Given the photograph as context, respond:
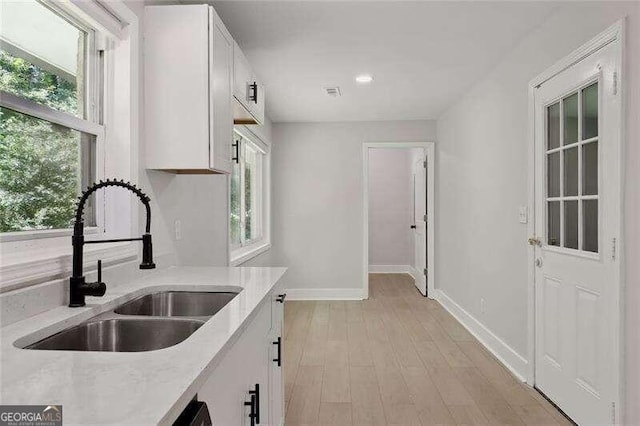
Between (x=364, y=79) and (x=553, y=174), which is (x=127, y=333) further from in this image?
(x=364, y=79)

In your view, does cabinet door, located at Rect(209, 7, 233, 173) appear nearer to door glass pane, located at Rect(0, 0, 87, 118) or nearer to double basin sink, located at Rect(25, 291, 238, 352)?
door glass pane, located at Rect(0, 0, 87, 118)

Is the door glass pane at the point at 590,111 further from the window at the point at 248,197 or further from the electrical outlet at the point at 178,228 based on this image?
the window at the point at 248,197

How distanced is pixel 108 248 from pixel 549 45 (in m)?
2.75

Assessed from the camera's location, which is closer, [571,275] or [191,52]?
[191,52]

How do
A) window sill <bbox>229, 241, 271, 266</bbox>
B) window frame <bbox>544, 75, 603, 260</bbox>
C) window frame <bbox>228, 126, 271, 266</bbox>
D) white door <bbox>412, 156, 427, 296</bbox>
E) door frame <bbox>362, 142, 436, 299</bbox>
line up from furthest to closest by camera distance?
white door <bbox>412, 156, 427, 296</bbox>, door frame <bbox>362, 142, 436, 299</bbox>, window frame <bbox>228, 126, 271, 266</bbox>, window sill <bbox>229, 241, 271, 266</bbox>, window frame <bbox>544, 75, 603, 260</bbox>

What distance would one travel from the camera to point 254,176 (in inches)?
208

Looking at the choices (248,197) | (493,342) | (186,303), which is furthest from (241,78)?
(493,342)

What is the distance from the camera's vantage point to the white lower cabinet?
1000 mm

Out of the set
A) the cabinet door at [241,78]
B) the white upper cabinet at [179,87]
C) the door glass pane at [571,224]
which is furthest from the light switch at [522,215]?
the white upper cabinet at [179,87]

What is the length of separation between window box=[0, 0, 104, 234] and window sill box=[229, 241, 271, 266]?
1.94m

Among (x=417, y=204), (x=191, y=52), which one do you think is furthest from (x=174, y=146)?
(x=417, y=204)

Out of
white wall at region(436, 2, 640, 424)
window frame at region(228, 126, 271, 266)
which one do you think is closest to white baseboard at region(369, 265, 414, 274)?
white wall at region(436, 2, 640, 424)

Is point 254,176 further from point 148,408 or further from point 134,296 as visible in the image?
point 148,408
